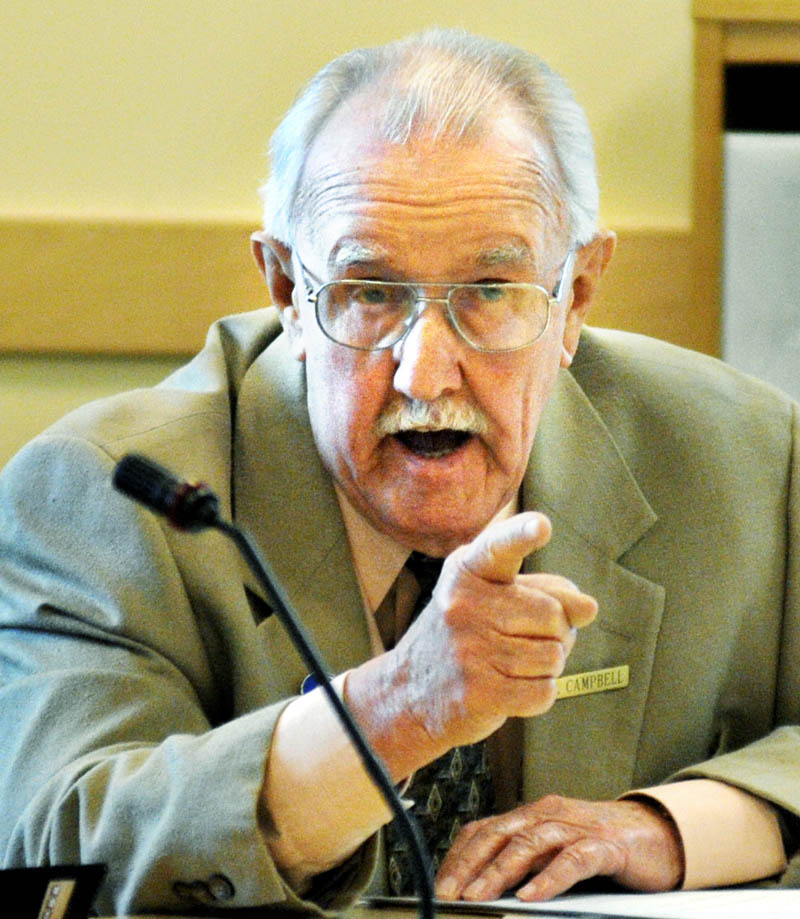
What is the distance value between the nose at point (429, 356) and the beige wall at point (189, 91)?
115 cm

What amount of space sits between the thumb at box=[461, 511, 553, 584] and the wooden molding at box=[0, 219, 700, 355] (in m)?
1.55

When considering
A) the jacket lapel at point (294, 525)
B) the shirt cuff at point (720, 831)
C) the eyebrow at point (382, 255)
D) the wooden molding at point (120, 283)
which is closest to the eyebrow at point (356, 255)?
the eyebrow at point (382, 255)

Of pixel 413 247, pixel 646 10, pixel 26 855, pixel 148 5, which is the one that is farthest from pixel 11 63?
pixel 26 855

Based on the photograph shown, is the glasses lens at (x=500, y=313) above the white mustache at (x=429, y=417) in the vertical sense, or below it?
above

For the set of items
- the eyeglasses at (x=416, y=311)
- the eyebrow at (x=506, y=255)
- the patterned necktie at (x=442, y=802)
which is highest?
the eyebrow at (x=506, y=255)

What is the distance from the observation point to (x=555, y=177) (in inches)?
63.8

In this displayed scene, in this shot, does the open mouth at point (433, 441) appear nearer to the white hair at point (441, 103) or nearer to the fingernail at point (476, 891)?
the white hair at point (441, 103)

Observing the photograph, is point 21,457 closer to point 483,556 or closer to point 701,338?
point 483,556

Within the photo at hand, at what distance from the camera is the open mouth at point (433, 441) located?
1.53m

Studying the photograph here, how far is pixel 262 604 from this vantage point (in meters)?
1.60

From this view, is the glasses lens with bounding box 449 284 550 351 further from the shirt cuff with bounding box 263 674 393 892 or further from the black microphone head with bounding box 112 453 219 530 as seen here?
the black microphone head with bounding box 112 453 219 530

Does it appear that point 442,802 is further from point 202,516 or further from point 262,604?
point 202,516

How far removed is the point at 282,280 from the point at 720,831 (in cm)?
78

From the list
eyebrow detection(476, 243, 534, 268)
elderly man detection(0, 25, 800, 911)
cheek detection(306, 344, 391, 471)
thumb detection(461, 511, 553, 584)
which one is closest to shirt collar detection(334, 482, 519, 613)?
elderly man detection(0, 25, 800, 911)
